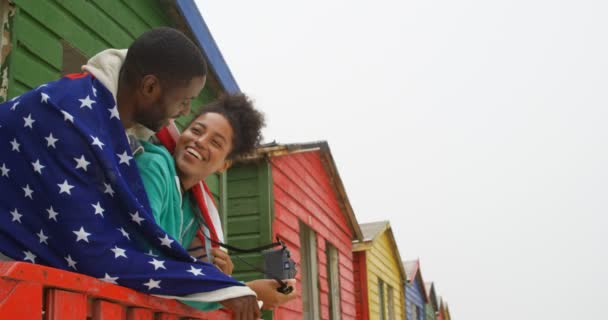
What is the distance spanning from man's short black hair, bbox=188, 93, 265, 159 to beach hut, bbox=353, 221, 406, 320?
370 inches

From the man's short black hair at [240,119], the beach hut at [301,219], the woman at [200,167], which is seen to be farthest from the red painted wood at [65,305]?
the beach hut at [301,219]

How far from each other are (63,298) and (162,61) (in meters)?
0.96

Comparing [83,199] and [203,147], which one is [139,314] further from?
[203,147]

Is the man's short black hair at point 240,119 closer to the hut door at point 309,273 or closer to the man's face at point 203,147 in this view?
the man's face at point 203,147

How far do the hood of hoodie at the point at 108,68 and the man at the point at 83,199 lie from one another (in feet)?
0.04

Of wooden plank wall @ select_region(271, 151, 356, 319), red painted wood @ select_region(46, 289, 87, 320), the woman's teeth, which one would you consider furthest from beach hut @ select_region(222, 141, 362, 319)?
red painted wood @ select_region(46, 289, 87, 320)

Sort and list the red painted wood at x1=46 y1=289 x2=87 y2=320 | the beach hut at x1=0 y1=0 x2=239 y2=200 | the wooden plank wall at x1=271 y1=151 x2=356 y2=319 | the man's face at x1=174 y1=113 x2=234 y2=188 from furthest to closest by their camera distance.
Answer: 1. the wooden plank wall at x1=271 y1=151 x2=356 y2=319
2. the beach hut at x1=0 y1=0 x2=239 y2=200
3. the man's face at x1=174 y1=113 x2=234 y2=188
4. the red painted wood at x1=46 y1=289 x2=87 y2=320

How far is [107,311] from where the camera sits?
1.62 m

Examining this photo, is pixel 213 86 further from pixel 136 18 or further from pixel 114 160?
pixel 114 160

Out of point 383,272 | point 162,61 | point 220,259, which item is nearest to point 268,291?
point 220,259

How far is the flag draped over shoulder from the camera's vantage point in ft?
5.93

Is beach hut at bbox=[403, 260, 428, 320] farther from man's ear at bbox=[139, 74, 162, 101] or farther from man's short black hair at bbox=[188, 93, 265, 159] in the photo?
man's ear at bbox=[139, 74, 162, 101]

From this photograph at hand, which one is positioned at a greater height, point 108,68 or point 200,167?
point 108,68

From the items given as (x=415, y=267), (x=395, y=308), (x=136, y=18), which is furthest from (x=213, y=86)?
(x=415, y=267)
